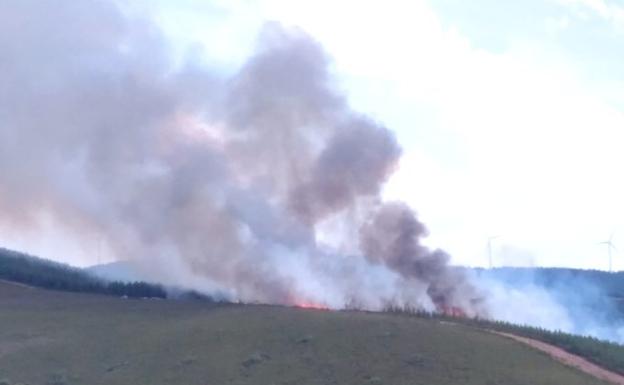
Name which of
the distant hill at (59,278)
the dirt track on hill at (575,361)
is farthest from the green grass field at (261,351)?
the distant hill at (59,278)

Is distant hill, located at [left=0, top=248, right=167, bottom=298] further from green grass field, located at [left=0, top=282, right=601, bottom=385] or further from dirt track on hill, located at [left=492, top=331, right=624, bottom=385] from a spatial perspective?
Answer: dirt track on hill, located at [left=492, top=331, right=624, bottom=385]

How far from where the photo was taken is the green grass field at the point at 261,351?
61.8 meters

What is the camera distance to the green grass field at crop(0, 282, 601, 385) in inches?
2431

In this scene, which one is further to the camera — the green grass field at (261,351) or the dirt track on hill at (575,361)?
the dirt track on hill at (575,361)

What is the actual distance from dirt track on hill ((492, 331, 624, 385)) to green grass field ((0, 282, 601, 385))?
158 centimetres

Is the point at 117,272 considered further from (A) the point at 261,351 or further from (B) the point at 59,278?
(A) the point at 261,351

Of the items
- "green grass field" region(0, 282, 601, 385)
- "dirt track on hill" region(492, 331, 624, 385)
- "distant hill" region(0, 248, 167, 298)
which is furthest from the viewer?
"distant hill" region(0, 248, 167, 298)

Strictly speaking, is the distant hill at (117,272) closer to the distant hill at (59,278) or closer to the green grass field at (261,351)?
the distant hill at (59,278)

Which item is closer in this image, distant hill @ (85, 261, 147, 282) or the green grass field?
the green grass field

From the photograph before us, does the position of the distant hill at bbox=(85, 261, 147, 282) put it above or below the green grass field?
above

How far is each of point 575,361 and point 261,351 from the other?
19502 mm

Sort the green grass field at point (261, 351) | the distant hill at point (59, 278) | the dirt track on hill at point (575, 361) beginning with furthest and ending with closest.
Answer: the distant hill at point (59, 278), the dirt track on hill at point (575, 361), the green grass field at point (261, 351)

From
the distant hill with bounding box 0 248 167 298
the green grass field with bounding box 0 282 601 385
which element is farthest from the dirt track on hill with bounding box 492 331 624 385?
the distant hill with bounding box 0 248 167 298

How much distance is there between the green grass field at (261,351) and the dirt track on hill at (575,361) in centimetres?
158
